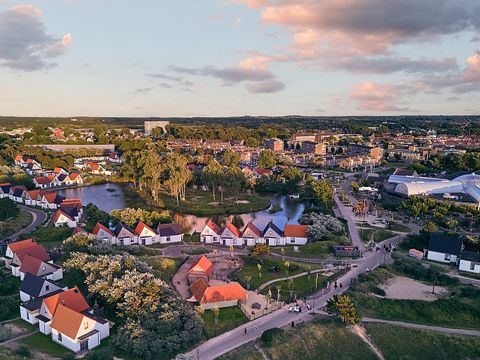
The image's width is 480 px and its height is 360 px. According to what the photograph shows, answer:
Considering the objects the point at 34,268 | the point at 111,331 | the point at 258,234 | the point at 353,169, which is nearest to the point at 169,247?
the point at 258,234

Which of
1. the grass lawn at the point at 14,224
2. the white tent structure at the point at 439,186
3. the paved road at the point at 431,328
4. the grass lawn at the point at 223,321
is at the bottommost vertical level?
the paved road at the point at 431,328

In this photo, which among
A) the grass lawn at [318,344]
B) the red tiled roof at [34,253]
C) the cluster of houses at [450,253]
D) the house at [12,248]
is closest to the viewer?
the grass lawn at [318,344]

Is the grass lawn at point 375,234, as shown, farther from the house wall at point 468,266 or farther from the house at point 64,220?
the house at point 64,220

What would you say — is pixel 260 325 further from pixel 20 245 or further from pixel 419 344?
pixel 20 245

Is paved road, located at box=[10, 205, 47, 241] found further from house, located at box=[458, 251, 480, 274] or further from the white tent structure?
the white tent structure

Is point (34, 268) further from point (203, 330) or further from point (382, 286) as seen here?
point (382, 286)

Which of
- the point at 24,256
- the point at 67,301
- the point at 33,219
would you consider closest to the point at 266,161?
the point at 33,219

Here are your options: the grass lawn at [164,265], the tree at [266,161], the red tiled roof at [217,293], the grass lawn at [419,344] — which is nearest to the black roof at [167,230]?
the grass lawn at [164,265]
